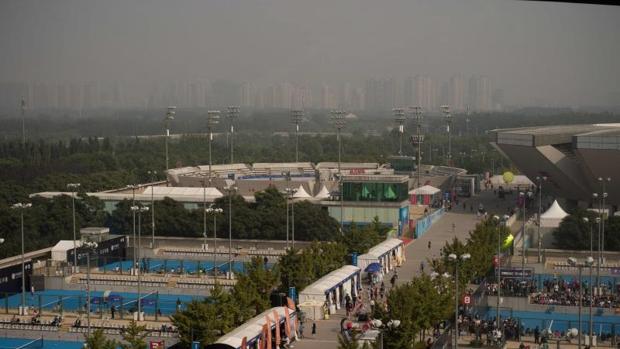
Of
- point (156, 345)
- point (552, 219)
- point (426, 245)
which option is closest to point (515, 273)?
point (426, 245)

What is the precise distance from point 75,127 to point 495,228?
42.4 metres

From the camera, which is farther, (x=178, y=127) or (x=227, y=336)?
(x=178, y=127)

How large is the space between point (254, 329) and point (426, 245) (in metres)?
7.39

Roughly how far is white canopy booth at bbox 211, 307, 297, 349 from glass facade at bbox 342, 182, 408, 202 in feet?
25.5

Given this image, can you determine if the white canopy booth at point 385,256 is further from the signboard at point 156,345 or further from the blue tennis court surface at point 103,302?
the signboard at point 156,345

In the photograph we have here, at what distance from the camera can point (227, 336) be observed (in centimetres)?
729

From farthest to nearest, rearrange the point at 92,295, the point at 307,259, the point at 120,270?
the point at 120,270 → the point at 92,295 → the point at 307,259

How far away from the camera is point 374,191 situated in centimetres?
1630

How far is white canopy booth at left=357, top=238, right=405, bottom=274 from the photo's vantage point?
11609 mm

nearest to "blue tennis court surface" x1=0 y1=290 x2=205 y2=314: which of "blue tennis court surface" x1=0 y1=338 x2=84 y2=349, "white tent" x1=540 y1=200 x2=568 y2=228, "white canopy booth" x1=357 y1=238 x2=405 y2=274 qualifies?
"blue tennis court surface" x1=0 y1=338 x2=84 y2=349

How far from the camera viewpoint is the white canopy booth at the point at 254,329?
283 inches

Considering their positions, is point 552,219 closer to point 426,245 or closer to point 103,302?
point 426,245

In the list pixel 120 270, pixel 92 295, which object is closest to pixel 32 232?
pixel 120 270

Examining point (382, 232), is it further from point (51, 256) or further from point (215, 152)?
point (215, 152)
